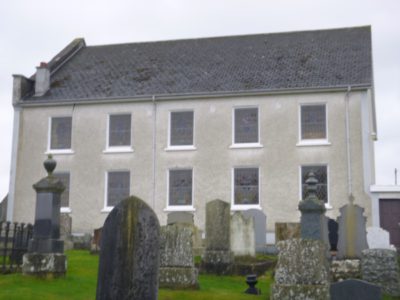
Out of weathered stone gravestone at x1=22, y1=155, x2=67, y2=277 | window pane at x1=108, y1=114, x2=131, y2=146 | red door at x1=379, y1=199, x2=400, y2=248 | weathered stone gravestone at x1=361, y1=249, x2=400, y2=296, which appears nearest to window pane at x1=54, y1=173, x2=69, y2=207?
window pane at x1=108, y1=114, x2=131, y2=146

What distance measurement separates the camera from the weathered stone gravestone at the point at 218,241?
16891mm

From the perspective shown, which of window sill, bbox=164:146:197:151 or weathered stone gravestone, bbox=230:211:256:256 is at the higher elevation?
window sill, bbox=164:146:197:151

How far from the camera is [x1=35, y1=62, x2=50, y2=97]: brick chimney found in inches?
1275

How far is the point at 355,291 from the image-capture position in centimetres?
995

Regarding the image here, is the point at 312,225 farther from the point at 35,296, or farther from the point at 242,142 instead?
the point at 242,142

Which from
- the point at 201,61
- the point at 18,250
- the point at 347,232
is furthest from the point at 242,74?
the point at 18,250

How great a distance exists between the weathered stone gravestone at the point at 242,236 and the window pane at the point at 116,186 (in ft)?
40.1

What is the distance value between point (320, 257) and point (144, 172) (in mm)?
19696

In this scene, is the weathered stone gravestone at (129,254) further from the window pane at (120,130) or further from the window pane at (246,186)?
the window pane at (120,130)

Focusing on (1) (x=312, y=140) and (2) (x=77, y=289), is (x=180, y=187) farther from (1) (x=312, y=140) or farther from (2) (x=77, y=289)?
(2) (x=77, y=289)

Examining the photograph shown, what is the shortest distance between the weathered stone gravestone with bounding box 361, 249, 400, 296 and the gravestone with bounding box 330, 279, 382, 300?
11.7ft

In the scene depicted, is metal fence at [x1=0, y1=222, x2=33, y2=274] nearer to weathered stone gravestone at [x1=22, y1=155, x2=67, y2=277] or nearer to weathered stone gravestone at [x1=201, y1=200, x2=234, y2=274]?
weathered stone gravestone at [x1=22, y1=155, x2=67, y2=277]

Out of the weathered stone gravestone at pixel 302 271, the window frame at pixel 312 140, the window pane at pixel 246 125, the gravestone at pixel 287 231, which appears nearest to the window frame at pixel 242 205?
the window pane at pixel 246 125

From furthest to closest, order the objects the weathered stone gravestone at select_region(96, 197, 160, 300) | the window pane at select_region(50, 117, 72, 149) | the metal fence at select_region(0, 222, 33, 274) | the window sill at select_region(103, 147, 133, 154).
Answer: the window pane at select_region(50, 117, 72, 149) < the window sill at select_region(103, 147, 133, 154) < the metal fence at select_region(0, 222, 33, 274) < the weathered stone gravestone at select_region(96, 197, 160, 300)
